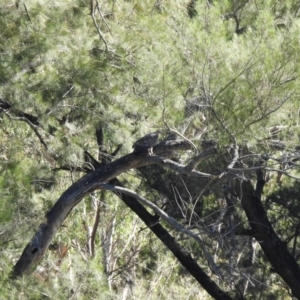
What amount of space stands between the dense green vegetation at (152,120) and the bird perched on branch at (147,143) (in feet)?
0.21

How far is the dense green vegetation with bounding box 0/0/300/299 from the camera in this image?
5.47 m

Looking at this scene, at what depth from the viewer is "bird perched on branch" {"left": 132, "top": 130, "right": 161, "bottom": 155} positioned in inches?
247

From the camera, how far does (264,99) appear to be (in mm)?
5332

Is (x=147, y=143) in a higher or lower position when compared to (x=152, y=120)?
lower

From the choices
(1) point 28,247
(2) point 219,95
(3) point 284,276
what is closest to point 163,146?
(2) point 219,95

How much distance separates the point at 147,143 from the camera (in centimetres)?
632

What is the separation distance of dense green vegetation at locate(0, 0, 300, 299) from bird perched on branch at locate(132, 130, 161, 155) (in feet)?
0.21

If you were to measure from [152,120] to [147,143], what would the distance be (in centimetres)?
32

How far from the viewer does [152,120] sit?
259 inches

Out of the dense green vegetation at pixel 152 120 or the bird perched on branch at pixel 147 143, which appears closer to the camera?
the dense green vegetation at pixel 152 120

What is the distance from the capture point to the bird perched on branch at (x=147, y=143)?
20.6ft

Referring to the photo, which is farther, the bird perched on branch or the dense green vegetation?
the bird perched on branch

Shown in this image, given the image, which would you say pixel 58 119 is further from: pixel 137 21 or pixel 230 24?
pixel 230 24

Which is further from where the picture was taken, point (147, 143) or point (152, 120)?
point (152, 120)
